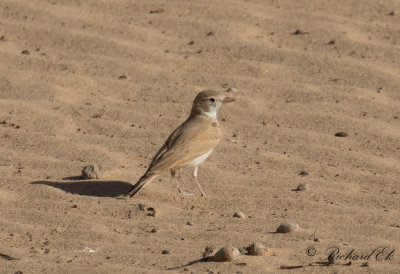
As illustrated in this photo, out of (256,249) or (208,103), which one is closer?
(256,249)

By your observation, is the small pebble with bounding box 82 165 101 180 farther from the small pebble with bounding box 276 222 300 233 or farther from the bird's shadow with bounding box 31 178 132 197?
the small pebble with bounding box 276 222 300 233

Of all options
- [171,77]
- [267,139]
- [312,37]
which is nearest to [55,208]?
[267,139]

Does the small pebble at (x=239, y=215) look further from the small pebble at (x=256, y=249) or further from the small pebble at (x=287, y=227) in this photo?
the small pebble at (x=256, y=249)

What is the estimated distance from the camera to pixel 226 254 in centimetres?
507

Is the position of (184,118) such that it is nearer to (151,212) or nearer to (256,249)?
(151,212)

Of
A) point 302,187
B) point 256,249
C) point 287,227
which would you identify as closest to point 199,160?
point 302,187

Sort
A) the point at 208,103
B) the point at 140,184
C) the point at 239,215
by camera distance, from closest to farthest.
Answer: the point at 239,215 → the point at 140,184 → the point at 208,103

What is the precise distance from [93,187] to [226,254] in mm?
1854

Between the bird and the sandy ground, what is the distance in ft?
0.67

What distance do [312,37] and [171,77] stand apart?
1619 millimetres

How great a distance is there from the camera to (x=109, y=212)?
20.2 feet

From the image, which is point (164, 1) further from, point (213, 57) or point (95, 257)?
point (95, 257)

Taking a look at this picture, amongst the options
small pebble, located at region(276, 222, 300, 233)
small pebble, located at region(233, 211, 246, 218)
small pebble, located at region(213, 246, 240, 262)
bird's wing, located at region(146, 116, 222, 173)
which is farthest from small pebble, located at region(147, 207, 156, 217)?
small pebble, located at region(213, 246, 240, 262)

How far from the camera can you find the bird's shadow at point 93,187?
6.56 m
